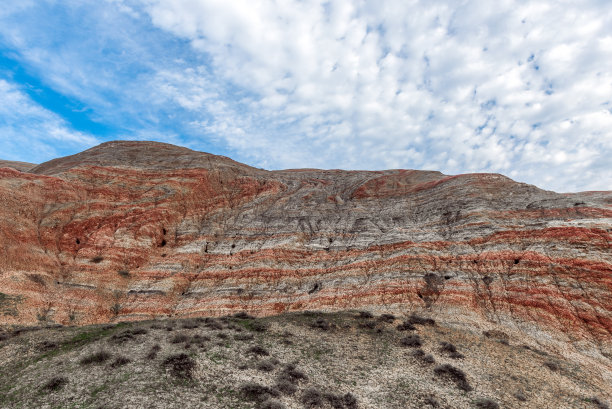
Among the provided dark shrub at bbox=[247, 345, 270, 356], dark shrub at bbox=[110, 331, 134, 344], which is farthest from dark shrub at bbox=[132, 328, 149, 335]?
dark shrub at bbox=[247, 345, 270, 356]

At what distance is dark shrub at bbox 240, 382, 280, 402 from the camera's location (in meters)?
15.7

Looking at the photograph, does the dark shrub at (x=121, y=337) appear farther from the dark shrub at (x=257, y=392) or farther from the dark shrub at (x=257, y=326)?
the dark shrub at (x=257, y=392)

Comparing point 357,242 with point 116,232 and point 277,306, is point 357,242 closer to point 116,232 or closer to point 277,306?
point 277,306

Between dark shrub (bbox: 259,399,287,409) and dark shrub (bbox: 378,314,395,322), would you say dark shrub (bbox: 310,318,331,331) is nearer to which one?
dark shrub (bbox: 378,314,395,322)

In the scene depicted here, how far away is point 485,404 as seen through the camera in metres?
16.4

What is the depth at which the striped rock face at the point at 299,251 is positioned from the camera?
90.7 feet

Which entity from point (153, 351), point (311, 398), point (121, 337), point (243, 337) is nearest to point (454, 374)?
point (311, 398)

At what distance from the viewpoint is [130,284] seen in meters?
36.0

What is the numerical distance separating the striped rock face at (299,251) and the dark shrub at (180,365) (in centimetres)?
1499

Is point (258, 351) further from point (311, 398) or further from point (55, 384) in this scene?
point (55, 384)

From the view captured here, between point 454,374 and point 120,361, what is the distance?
64.0ft

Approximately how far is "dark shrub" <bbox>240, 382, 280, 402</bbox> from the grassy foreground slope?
5 centimetres

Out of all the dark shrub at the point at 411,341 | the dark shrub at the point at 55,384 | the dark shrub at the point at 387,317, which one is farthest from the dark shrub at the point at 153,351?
the dark shrub at the point at 387,317

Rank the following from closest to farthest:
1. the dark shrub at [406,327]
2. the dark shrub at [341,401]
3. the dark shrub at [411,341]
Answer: the dark shrub at [341,401] < the dark shrub at [411,341] < the dark shrub at [406,327]
